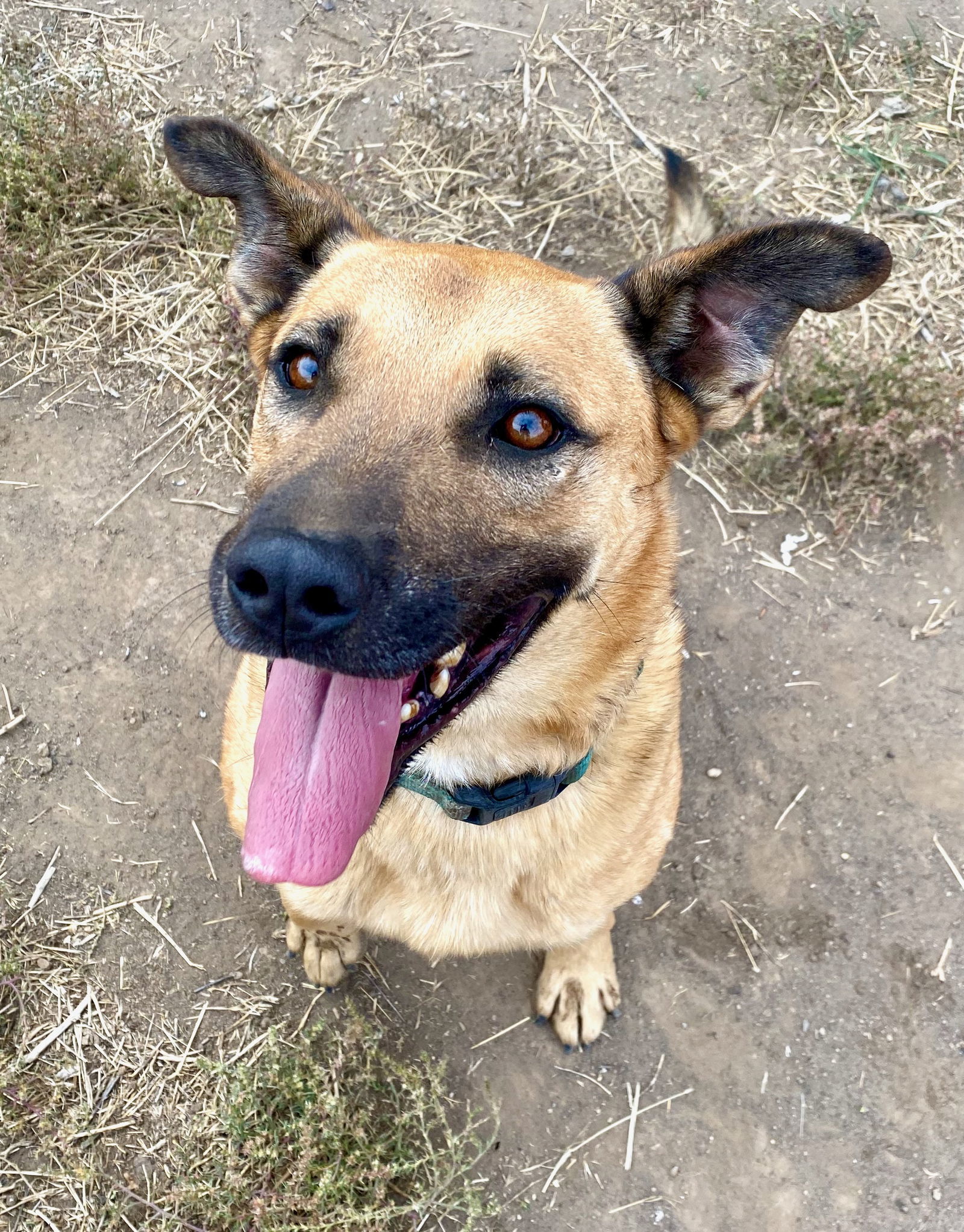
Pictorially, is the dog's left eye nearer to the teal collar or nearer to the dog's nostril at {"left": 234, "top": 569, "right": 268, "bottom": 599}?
the dog's nostril at {"left": 234, "top": 569, "right": 268, "bottom": 599}

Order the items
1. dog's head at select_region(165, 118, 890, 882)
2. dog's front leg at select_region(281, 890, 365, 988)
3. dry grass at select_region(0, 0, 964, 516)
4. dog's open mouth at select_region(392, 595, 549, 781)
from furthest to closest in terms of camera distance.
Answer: dry grass at select_region(0, 0, 964, 516) < dog's front leg at select_region(281, 890, 365, 988) < dog's open mouth at select_region(392, 595, 549, 781) < dog's head at select_region(165, 118, 890, 882)


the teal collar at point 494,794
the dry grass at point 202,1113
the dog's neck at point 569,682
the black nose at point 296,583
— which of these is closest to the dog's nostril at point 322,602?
the black nose at point 296,583

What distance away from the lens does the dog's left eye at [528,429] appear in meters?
2.19

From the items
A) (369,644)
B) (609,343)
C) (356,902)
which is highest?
(609,343)

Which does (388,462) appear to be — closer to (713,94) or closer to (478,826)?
(478,826)

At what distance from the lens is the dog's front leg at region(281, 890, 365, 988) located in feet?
11.4

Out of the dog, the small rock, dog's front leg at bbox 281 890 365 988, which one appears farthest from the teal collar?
the small rock

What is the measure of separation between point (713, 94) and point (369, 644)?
4.65 m

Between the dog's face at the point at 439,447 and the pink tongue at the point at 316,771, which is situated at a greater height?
the dog's face at the point at 439,447

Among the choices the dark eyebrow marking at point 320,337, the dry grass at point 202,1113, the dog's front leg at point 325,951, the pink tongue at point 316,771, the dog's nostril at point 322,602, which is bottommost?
the dry grass at point 202,1113

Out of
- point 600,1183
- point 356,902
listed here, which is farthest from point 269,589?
point 600,1183

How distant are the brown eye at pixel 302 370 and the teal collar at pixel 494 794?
1115 millimetres

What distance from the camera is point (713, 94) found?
16.5 ft

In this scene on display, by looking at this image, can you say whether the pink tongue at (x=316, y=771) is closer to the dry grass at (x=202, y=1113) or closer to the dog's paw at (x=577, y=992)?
the dry grass at (x=202, y=1113)
